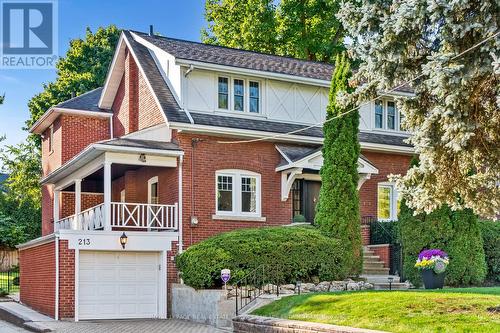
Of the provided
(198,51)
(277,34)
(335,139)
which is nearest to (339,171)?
(335,139)

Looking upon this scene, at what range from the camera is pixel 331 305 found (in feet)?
50.2

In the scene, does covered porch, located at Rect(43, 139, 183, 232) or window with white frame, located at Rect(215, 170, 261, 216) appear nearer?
covered porch, located at Rect(43, 139, 183, 232)

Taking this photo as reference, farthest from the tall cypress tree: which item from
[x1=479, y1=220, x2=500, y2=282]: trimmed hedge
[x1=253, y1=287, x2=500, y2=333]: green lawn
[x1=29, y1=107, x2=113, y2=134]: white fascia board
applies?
[x1=29, y1=107, x2=113, y2=134]: white fascia board

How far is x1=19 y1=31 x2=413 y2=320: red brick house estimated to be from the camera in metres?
21.3

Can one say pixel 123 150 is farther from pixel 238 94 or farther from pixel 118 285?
pixel 238 94

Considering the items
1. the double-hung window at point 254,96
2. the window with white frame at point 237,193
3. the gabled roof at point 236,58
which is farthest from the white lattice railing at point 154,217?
the gabled roof at point 236,58

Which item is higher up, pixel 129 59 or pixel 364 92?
pixel 129 59

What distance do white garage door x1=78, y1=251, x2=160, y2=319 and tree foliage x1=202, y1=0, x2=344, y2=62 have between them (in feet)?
71.1

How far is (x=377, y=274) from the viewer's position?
75.4ft

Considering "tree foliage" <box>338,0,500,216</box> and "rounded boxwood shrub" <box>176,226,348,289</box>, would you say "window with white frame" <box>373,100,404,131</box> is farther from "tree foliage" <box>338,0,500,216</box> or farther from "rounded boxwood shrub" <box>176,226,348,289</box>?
"tree foliage" <box>338,0,500,216</box>

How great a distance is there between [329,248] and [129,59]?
11.1m

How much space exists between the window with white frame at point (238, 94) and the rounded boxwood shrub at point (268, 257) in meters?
5.37

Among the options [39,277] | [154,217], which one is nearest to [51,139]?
[39,277]

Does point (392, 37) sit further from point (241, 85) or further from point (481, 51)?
point (241, 85)
